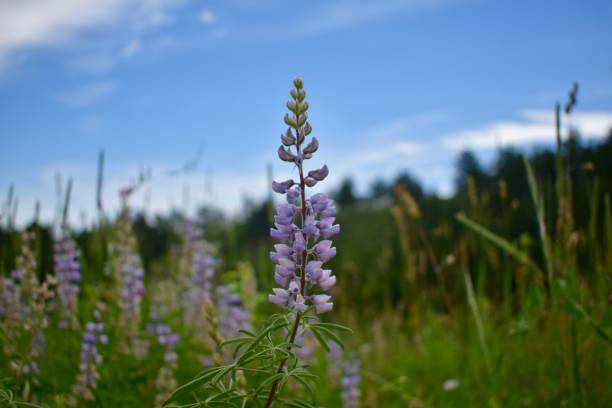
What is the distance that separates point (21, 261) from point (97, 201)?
1040 mm

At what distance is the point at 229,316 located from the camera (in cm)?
387

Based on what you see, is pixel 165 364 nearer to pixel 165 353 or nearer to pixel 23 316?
pixel 165 353

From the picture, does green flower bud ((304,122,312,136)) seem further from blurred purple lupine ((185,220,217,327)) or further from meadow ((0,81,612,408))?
blurred purple lupine ((185,220,217,327))

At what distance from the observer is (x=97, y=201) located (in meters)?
3.89

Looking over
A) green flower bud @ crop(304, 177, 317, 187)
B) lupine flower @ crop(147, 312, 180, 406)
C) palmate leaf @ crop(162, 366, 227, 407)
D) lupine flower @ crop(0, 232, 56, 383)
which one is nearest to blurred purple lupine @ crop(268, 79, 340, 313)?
green flower bud @ crop(304, 177, 317, 187)

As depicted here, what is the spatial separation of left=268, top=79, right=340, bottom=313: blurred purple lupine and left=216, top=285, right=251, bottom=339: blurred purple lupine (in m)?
2.15

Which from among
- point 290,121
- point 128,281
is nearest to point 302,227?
point 290,121

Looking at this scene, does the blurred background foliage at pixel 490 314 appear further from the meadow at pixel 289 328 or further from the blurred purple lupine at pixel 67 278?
the blurred purple lupine at pixel 67 278

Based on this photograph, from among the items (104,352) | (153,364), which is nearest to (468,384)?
(153,364)

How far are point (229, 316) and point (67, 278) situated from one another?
1.08 m

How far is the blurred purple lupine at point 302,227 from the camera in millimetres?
1438

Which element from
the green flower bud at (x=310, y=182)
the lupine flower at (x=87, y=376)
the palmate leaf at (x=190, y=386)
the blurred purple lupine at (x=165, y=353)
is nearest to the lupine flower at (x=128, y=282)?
the blurred purple lupine at (x=165, y=353)

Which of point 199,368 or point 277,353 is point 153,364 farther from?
point 277,353

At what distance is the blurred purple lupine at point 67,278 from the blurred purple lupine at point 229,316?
3.01 ft
